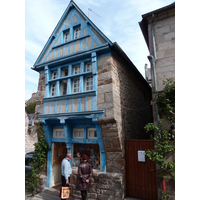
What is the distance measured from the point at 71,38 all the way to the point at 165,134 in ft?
16.3

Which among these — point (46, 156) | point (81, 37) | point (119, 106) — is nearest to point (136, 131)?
point (119, 106)

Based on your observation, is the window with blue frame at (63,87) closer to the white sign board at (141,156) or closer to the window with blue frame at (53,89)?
the window with blue frame at (53,89)

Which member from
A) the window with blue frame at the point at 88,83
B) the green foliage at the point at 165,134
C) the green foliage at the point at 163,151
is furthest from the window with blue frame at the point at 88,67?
the green foliage at the point at 163,151

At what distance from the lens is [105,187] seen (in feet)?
15.9

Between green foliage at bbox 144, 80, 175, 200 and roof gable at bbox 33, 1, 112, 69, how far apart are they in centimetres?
247

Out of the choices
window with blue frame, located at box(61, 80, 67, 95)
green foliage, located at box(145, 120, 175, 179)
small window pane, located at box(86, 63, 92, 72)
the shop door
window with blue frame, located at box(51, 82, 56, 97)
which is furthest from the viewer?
window with blue frame, located at box(51, 82, 56, 97)

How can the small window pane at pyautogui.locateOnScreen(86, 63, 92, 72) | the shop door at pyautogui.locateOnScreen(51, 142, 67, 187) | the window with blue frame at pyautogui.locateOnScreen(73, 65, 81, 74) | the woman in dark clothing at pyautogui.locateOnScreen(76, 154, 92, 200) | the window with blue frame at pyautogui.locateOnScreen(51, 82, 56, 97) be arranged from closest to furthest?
1. the woman in dark clothing at pyautogui.locateOnScreen(76, 154, 92, 200)
2. the small window pane at pyautogui.locateOnScreen(86, 63, 92, 72)
3. the window with blue frame at pyautogui.locateOnScreen(73, 65, 81, 74)
4. the shop door at pyautogui.locateOnScreen(51, 142, 67, 187)
5. the window with blue frame at pyautogui.locateOnScreen(51, 82, 56, 97)

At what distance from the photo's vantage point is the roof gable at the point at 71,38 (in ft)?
19.1

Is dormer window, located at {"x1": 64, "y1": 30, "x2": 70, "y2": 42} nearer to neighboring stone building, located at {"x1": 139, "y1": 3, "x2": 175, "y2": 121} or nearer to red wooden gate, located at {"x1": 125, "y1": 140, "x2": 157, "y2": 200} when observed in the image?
neighboring stone building, located at {"x1": 139, "y1": 3, "x2": 175, "y2": 121}

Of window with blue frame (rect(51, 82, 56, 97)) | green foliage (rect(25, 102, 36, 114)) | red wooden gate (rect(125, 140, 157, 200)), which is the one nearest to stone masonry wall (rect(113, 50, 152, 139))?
red wooden gate (rect(125, 140, 157, 200))

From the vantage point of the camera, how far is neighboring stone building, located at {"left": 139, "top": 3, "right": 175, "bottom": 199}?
182 inches

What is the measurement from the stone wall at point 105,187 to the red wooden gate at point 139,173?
0.47 meters

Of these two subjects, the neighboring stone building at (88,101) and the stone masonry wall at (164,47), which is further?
the neighboring stone building at (88,101)

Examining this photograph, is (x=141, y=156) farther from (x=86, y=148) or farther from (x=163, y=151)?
(x=86, y=148)
